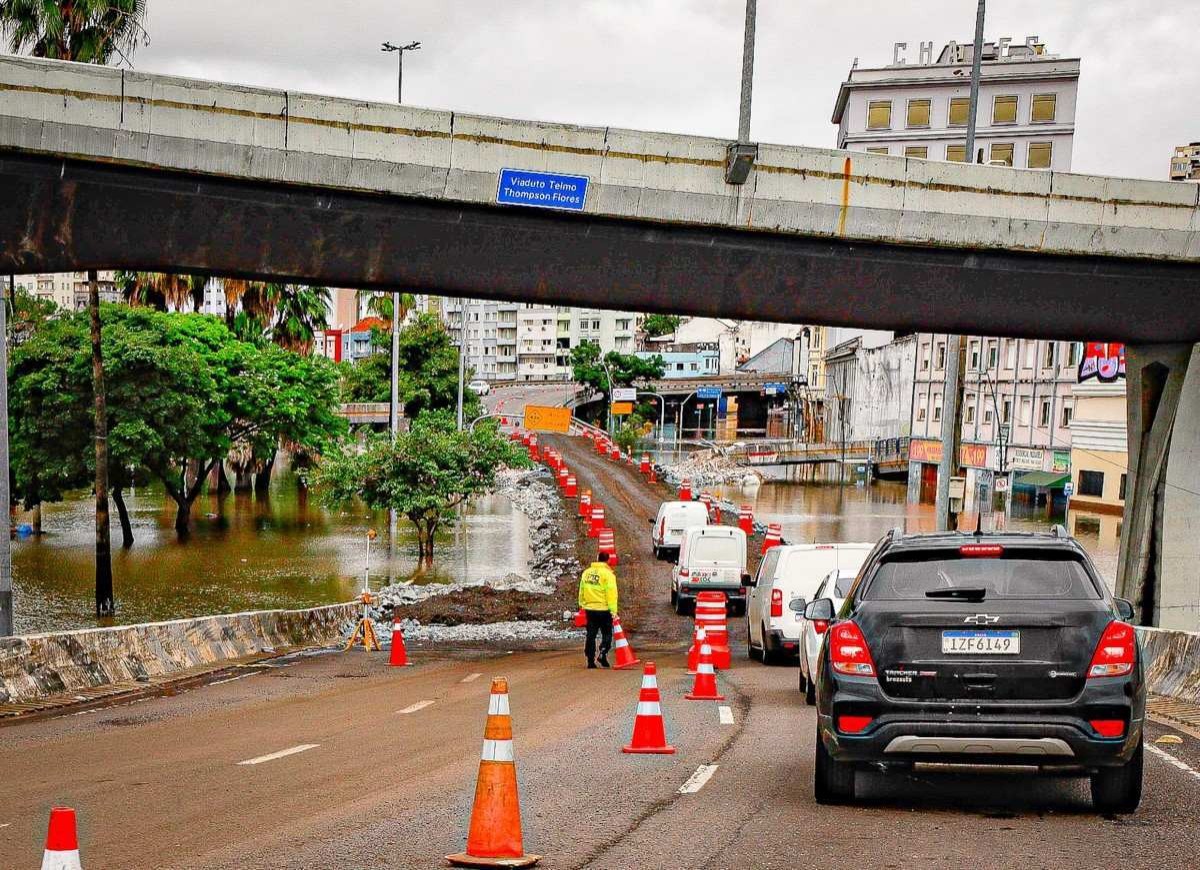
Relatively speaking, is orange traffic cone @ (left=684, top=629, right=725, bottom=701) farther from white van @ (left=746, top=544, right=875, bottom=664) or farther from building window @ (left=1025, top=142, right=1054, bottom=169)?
building window @ (left=1025, top=142, right=1054, bottom=169)

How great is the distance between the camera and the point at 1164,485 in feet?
80.4

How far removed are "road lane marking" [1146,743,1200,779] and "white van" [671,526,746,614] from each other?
20.1 metres

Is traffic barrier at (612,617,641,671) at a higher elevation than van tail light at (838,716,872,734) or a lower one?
lower

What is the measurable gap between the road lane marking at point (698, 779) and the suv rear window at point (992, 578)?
2026 mm

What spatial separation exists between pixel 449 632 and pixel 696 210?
12714 mm

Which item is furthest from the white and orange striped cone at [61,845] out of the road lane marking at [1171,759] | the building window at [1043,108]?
the building window at [1043,108]

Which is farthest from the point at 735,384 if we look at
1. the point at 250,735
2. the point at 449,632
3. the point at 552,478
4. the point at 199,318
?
the point at 250,735

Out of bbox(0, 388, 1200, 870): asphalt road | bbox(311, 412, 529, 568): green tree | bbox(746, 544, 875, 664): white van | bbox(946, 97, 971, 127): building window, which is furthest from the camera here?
bbox(946, 97, 971, 127): building window

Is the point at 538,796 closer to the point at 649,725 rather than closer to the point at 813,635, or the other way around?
the point at 649,725

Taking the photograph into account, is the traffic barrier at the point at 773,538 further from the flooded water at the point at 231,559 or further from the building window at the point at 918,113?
the building window at the point at 918,113

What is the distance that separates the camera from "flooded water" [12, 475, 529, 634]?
40.4 metres

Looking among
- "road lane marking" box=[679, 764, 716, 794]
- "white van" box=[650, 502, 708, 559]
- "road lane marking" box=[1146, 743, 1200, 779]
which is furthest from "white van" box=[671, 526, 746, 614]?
"road lane marking" box=[679, 764, 716, 794]

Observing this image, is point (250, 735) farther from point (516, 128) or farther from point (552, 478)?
point (552, 478)

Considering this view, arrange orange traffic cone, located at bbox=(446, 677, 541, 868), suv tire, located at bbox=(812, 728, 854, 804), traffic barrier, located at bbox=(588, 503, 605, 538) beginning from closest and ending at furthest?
orange traffic cone, located at bbox=(446, 677, 541, 868) → suv tire, located at bbox=(812, 728, 854, 804) → traffic barrier, located at bbox=(588, 503, 605, 538)
